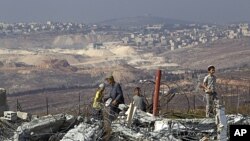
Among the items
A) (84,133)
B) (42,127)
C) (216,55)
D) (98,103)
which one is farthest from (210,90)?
(216,55)

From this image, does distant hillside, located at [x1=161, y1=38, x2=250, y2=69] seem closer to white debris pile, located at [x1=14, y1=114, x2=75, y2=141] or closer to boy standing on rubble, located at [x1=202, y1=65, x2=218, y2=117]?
boy standing on rubble, located at [x1=202, y1=65, x2=218, y2=117]

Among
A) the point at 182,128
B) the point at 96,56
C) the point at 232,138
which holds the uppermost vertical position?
the point at 232,138

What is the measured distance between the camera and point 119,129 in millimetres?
8570

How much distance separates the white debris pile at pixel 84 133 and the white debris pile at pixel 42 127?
1.42 ft

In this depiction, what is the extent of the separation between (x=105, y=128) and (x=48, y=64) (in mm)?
67688

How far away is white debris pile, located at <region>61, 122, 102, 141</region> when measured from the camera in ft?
26.8

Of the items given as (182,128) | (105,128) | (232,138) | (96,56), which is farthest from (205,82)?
(96,56)

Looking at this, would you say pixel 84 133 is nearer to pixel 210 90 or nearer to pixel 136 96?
pixel 136 96

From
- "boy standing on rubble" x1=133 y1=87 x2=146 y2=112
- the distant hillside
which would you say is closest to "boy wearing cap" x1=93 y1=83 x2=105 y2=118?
"boy standing on rubble" x1=133 y1=87 x2=146 y2=112

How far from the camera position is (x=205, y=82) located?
10109 millimetres

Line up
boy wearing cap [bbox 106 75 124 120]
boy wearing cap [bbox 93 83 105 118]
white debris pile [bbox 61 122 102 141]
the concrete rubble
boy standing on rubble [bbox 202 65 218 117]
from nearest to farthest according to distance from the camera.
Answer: white debris pile [bbox 61 122 102 141], the concrete rubble, boy wearing cap [bbox 93 83 105 118], boy wearing cap [bbox 106 75 124 120], boy standing on rubble [bbox 202 65 218 117]

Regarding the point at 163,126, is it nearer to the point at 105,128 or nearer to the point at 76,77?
the point at 105,128

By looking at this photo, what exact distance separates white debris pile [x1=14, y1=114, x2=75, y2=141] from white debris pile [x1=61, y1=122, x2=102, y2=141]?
0.43 m

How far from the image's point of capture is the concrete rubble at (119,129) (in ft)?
27.6
